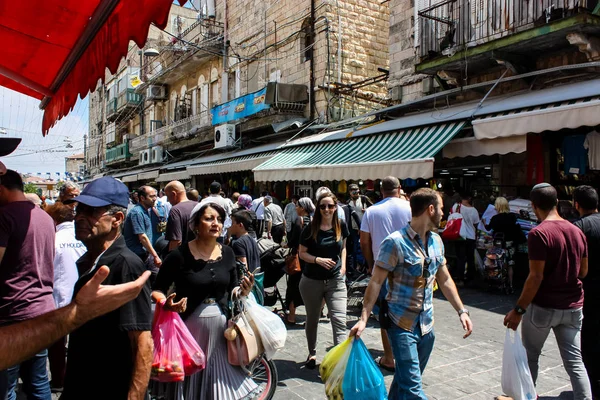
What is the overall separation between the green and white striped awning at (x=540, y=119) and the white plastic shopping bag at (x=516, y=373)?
458 cm

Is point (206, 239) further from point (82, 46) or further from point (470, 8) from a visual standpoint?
point (470, 8)

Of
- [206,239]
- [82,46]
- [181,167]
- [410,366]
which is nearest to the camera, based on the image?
[82,46]

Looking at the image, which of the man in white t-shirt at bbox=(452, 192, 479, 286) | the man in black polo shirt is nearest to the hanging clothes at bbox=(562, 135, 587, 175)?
the man in white t-shirt at bbox=(452, 192, 479, 286)

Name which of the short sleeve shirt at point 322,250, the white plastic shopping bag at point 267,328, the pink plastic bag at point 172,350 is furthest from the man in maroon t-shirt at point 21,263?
the short sleeve shirt at point 322,250

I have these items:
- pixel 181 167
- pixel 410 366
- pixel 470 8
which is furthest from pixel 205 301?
pixel 181 167

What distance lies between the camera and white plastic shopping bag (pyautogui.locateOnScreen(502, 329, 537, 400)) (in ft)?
10.6

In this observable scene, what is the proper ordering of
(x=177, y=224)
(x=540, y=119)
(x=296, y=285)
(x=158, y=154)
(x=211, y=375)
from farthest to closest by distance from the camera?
1. (x=158, y=154)
2. (x=540, y=119)
3. (x=296, y=285)
4. (x=177, y=224)
5. (x=211, y=375)

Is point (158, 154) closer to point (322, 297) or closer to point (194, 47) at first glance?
point (194, 47)

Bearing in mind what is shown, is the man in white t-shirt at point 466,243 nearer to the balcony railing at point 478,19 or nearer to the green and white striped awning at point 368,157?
the green and white striped awning at point 368,157

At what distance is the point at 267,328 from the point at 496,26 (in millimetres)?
8073

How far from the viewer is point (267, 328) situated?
3.17 meters

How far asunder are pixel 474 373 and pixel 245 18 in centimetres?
1753

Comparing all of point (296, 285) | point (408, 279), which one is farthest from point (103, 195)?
point (296, 285)

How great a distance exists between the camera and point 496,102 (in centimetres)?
895
